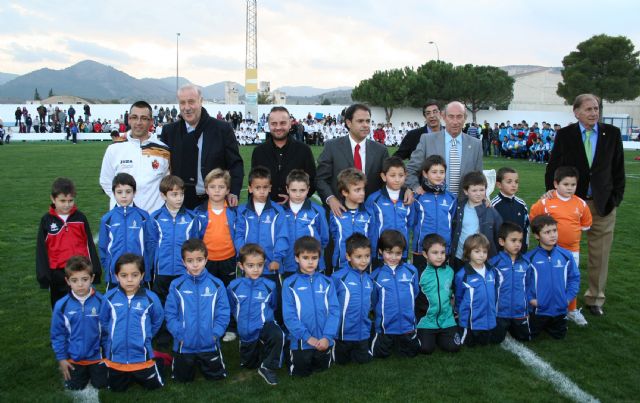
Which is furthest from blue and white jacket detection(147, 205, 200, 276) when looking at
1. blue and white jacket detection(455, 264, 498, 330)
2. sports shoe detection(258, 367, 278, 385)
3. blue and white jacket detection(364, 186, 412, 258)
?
blue and white jacket detection(455, 264, 498, 330)

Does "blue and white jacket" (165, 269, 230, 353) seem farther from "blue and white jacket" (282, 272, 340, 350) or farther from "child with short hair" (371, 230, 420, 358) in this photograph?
"child with short hair" (371, 230, 420, 358)

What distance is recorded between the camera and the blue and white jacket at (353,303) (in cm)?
419

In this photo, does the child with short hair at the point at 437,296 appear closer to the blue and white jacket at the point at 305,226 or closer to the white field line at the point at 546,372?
the white field line at the point at 546,372

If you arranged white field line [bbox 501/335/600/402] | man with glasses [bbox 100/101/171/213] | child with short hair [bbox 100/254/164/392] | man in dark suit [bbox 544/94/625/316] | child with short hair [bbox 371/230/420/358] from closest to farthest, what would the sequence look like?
white field line [bbox 501/335/600/402], child with short hair [bbox 100/254/164/392], child with short hair [bbox 371/230/420/358], man with glasses [bbox 100/101/171/213], man in dark suit [bbox 544/94/625/316]

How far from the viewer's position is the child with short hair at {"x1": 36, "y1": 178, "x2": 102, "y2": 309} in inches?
165

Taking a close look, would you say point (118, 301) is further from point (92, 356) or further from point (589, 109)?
point (589, 109)

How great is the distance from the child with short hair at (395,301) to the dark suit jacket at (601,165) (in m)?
2.05

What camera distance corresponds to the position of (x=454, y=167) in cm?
506

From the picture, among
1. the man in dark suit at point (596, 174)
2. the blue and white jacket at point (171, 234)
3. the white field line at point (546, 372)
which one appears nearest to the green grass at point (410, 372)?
the white field line at point (546, 372)

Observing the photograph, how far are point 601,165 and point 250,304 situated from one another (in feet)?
11.6

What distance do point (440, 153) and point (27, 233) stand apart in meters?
6.61

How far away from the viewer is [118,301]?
3773 mm

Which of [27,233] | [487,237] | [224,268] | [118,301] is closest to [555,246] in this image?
[487,237]

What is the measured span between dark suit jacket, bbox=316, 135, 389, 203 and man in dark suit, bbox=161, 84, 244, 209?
80 cm
